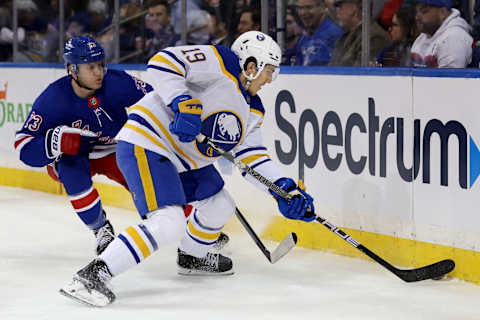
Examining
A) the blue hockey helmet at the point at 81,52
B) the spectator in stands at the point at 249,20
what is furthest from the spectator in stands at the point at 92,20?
the blue hockey helmet at the point at 81,52

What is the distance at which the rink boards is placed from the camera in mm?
3510

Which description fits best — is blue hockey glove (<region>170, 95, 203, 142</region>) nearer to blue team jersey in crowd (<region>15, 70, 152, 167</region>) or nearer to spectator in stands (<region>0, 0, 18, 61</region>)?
blue team jersey in crowd (<region>15, 70, 152, 167</region>)

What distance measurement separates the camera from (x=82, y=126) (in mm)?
3969

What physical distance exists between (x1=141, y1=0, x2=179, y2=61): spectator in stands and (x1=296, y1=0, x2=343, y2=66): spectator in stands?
44.2 inches

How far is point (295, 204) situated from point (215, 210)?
33 centimetres

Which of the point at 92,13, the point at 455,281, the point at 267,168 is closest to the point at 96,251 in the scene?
the point at 267,168

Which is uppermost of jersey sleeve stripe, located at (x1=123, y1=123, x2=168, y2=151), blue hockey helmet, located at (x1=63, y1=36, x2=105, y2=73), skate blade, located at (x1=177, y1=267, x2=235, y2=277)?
blue hockey helmet, located at (x1=63, y1=36, x2=105, y2=73)

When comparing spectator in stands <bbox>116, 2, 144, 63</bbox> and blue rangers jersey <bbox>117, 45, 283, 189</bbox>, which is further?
spectator in stands <bbox>116, 2, 144, 63</bbox>

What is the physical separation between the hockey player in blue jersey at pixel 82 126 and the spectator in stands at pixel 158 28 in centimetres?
143

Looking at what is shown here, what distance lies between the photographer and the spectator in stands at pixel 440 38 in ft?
12.1

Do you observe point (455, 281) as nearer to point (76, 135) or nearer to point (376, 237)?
point (376, 237)

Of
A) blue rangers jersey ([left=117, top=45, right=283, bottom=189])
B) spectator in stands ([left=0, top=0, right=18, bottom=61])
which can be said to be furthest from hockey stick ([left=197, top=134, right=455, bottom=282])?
spectator in stands ([left=0, top=0, right=18, bottom=61])

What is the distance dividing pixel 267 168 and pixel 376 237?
695mm

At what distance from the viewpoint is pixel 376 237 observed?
12.9 ft
